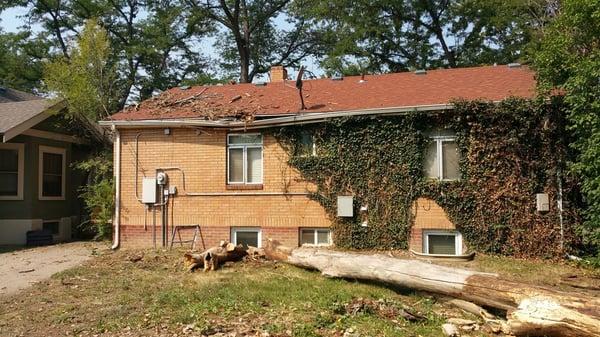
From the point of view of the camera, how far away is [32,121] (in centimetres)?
1595

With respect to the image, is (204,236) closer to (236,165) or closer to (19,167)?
(236,165)

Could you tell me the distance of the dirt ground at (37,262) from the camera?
10.5m

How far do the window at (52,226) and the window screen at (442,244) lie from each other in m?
12.0

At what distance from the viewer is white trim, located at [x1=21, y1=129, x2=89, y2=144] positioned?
643 inches

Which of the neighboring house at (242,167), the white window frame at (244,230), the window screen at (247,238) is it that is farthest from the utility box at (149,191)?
the window screen at (247,238)

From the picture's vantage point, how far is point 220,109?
13.9 metres

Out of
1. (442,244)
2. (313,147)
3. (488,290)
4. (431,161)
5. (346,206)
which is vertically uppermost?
(313,147)

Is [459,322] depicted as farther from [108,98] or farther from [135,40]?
[135,40]

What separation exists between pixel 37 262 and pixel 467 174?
10.1 m

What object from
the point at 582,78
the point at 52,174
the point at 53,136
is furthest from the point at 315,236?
the point at 53,136

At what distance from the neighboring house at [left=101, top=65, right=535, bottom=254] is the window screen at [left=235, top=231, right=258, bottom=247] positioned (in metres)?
0.03

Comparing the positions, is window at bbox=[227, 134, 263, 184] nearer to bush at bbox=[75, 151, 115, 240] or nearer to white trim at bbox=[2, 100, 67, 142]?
bush at bbox=[75, 151, 115, 240]

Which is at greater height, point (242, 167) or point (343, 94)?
point (343, 94)

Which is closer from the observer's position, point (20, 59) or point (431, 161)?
point (431, 161)
